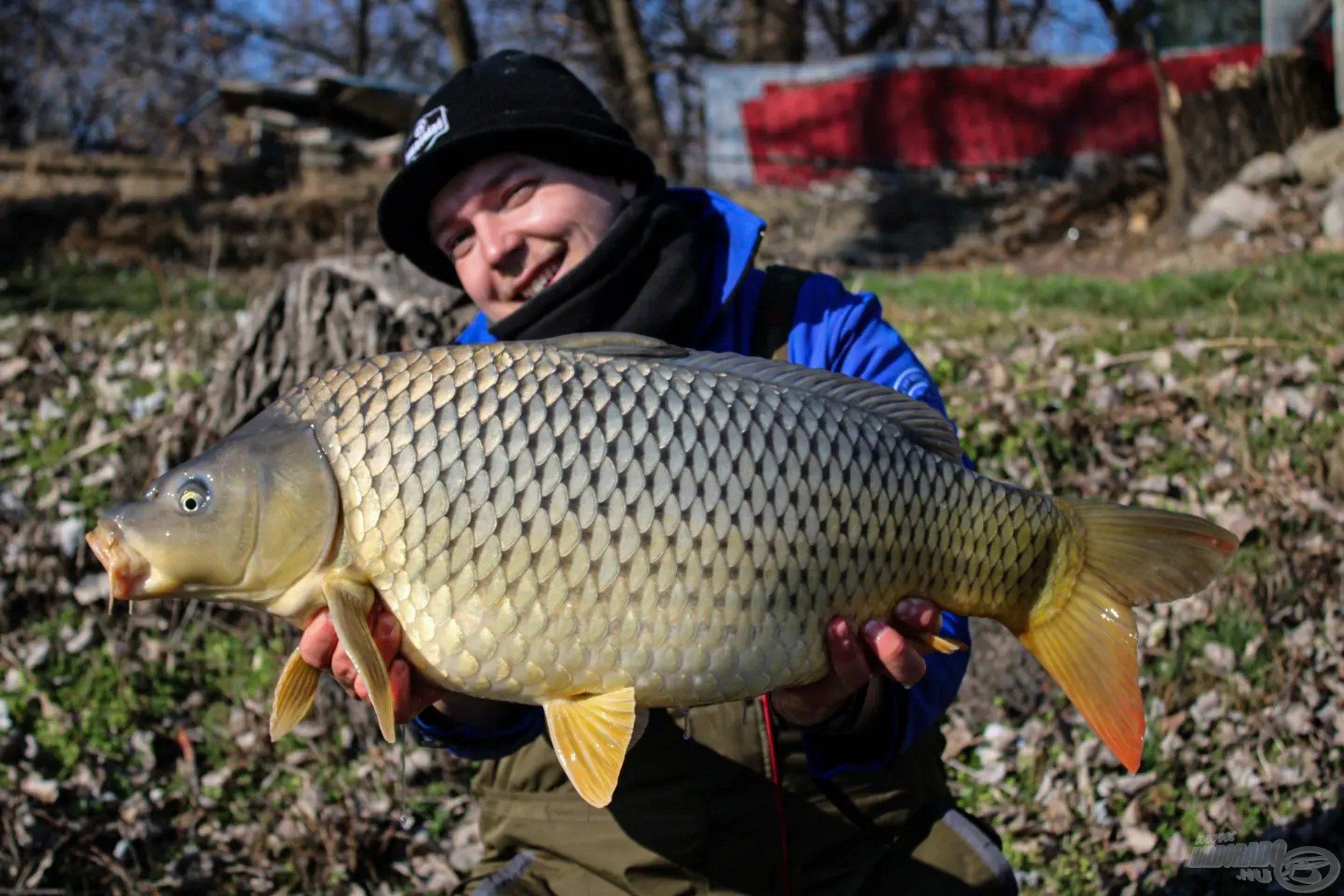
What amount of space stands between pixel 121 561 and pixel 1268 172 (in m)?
8.20

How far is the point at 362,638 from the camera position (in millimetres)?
1312

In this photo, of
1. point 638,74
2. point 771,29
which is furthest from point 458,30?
point 771,29

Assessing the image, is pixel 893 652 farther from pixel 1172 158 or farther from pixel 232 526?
pixel 1172 158

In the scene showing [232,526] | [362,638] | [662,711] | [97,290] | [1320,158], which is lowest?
[1320,158]

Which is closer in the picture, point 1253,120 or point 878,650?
point 878,650

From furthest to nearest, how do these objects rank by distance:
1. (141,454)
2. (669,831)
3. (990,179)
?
(990,179), (141,454), (669,831)

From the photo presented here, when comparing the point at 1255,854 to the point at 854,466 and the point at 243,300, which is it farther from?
the point at 243,300

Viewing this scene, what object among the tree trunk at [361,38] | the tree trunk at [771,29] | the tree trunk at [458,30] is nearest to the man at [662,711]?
the tree trunk at [458,30]

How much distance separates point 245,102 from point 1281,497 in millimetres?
13080

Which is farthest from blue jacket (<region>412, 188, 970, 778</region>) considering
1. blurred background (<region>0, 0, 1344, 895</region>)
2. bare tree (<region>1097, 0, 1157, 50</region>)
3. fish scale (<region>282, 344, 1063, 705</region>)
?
bare tree (<region>1097, 0, 1157, 50</region>)

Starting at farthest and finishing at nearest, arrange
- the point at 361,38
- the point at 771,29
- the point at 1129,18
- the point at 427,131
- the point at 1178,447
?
the point at 361,38, the point at 1129,18, the point at 771,29, the point at 1178,447, the point at 427,131

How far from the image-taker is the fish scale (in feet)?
4.41

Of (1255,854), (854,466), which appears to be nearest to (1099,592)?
(854,466)

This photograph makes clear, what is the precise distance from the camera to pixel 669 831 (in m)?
1.87
